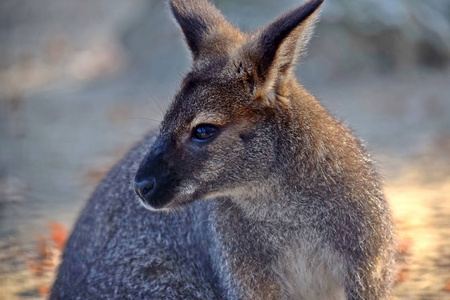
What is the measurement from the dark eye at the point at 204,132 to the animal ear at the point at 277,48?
0.35 meters

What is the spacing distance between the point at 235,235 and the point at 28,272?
2842 mm

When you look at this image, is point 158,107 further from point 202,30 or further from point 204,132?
point 204,132

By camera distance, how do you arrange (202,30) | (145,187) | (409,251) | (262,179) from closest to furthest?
(145,187)
(262,179)
(202,30)
(409,251)

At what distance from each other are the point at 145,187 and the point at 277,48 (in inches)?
44.2

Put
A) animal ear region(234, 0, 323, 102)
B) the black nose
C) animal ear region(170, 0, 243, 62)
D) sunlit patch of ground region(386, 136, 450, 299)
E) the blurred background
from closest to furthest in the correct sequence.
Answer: animal ear region(234, 0, 323, 102), the black nose, animal ear region(170, 0, 243, 62), sunlit patch of ground region(386, 136, 450, 299), the blurred background

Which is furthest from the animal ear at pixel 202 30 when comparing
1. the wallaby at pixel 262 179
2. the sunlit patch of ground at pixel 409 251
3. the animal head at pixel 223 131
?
the sunlit patch of ground at pixel 409 251

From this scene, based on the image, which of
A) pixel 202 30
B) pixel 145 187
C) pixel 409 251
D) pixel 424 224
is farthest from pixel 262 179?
pixel 424 224

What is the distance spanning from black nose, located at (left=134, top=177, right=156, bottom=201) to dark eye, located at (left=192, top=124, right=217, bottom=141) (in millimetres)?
370

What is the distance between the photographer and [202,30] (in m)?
4.35

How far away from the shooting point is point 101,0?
24.6 m

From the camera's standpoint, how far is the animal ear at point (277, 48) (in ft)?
12.2

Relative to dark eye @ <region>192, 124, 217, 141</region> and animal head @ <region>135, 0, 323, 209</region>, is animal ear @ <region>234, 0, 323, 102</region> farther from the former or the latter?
dark eye @ <region>192, 124, 217, 141</region>

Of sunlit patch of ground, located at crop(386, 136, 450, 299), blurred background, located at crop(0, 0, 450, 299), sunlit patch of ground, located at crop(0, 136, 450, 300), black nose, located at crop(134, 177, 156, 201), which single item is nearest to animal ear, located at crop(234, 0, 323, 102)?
black nose, located at crop(134, 177, 156, 201)

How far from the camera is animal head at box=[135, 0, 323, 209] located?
3945 mm
